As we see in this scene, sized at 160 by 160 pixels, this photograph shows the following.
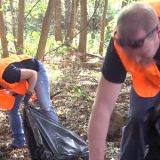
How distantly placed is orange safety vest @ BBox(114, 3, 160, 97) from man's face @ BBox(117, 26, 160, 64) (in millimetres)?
62

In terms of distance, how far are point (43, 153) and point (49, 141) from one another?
0.43 feet

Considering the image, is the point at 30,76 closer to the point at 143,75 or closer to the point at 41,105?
the point at 41,105

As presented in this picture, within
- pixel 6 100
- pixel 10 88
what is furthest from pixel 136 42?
pixel 6 100

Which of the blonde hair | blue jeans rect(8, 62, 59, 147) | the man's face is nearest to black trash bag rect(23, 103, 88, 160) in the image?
blue jeans rect(8, 62, 59, 147)

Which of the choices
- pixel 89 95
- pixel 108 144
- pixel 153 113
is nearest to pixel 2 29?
pixel 89 95

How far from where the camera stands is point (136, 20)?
2023mm

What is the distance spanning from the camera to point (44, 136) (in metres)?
4.23

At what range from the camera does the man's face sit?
2051mm

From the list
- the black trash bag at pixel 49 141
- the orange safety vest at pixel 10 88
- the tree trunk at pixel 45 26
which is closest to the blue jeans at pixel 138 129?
the black trash bag at pixel 49 141

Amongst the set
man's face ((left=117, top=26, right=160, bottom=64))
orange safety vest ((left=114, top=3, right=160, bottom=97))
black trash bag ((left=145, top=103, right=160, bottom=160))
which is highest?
man's face ((left=117, top=26, right=160, bottom=64))

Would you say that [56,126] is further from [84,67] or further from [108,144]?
[84,67]

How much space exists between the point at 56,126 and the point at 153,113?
181cm

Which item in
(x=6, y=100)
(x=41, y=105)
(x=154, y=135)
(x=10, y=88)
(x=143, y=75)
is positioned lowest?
(x=41, y=105)

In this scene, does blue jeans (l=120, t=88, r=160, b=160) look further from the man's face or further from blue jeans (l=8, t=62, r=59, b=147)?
blue jeans (l=8, t=62, r=59, b=147)
